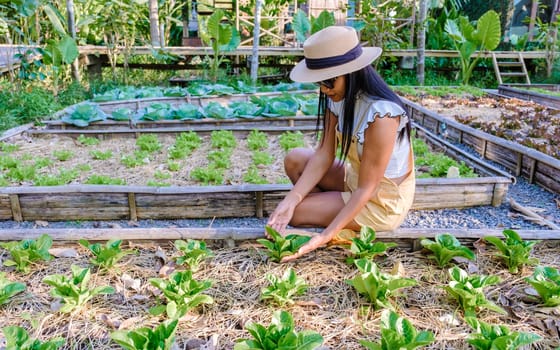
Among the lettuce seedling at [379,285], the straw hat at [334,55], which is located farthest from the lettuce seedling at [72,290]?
the straw hat at [334,55]

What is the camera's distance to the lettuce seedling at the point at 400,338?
1542mm

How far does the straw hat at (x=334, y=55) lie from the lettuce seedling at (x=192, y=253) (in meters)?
0.88

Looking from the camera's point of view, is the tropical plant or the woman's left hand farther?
the tropical plant

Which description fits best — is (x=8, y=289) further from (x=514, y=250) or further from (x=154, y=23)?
(x=154, y=23)

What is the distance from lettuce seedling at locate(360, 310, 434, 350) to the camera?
154 centimetres

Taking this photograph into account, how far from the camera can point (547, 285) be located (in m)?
1.89

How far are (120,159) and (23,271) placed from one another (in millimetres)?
2691

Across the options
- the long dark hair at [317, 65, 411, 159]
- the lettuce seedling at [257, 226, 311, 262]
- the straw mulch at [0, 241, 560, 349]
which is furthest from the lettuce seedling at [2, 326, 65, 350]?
the long dark hair at [317, 65, 411, 159]

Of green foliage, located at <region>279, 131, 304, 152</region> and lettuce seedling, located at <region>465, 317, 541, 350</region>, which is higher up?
green foliage, located at <region>279, 131, 304, 152</region>

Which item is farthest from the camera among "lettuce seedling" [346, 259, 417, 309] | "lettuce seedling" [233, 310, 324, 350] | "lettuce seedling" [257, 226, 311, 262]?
"lettuce seedling" [257, 226, 311, 262]

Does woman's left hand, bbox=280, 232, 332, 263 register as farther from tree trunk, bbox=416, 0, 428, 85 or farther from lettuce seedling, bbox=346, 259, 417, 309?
tree trunk, bbox=416, 0, 428, 85

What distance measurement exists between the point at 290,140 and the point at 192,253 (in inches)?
123

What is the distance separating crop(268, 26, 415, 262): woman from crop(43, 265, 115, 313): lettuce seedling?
2.72ft

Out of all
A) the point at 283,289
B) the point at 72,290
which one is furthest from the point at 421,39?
the point at 72,290
